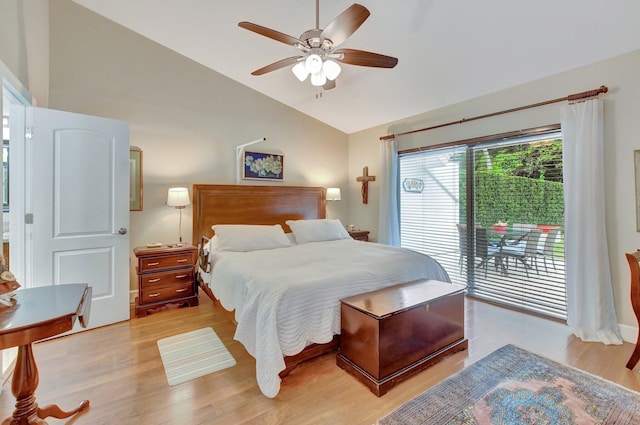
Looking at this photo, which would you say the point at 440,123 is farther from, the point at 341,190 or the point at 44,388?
the point at 44,388

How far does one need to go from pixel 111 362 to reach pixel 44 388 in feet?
1.28

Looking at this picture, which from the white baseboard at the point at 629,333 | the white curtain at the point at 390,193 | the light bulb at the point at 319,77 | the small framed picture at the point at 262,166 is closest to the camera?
the light bulb at the point at 319,77

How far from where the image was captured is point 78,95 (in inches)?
128

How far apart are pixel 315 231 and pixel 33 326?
3.03 metres

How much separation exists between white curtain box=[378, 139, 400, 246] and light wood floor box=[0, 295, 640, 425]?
6.15 feet

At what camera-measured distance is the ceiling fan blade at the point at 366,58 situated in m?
2.28

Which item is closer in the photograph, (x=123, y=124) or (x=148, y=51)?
(x=123, y=124)

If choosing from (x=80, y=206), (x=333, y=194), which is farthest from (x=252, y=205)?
(x=80, y=206)

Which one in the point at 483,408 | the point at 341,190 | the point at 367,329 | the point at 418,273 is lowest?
the point at 483,408

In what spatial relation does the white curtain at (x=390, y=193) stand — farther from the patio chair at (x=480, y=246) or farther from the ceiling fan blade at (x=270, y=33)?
the ceiling fan blade at (x=270, y=33)

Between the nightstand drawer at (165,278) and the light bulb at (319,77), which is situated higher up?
the light bulb at (319,77)

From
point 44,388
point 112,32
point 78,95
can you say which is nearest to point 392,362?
point 44,388

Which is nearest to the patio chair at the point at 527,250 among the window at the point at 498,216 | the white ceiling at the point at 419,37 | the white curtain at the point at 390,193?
the window at the point at 498,216

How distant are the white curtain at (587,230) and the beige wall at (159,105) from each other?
3539 millimetres
